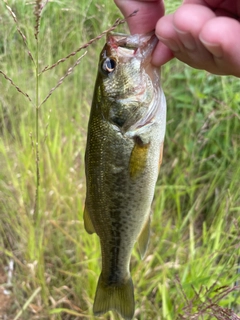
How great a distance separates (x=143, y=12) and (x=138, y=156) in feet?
1.62

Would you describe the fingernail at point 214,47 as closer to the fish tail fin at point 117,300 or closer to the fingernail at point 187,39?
the fingernail at point 187,39

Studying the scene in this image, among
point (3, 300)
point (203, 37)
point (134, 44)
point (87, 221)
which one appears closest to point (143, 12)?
point (134, 44)

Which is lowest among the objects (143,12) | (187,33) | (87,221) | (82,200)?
(82,200)

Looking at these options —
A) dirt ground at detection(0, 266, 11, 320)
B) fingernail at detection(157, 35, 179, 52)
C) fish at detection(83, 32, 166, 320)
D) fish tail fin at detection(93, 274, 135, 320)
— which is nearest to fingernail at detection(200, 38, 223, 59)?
fingernail at detection(157, 35, 179, 52)

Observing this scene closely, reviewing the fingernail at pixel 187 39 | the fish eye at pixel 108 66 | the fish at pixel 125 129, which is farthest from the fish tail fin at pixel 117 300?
the fingernail at pixel 187 39

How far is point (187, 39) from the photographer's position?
3.17ft

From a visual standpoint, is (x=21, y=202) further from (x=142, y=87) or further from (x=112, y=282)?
(x=142, y=87)

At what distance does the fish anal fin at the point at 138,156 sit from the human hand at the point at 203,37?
252mm

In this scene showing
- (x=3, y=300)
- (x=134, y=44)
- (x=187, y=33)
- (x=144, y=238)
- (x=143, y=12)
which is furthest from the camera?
(x=3, y=300)

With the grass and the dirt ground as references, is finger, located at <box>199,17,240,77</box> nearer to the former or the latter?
the grass

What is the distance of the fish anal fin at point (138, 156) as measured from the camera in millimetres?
1131

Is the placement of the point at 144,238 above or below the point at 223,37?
below

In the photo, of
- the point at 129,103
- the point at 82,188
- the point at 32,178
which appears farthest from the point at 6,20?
the point at 129,103

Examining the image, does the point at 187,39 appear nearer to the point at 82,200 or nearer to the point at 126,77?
Result: the point at 126,77
